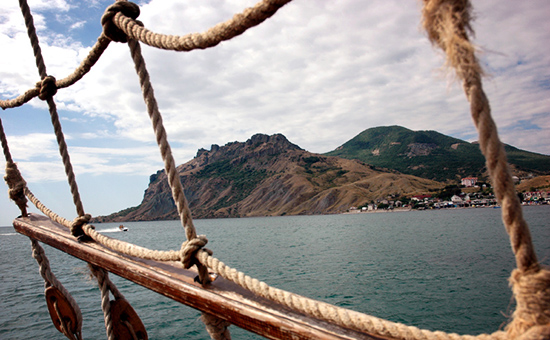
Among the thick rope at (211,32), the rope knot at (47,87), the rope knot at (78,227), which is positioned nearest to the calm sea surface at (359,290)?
the thick rope at (211,32)

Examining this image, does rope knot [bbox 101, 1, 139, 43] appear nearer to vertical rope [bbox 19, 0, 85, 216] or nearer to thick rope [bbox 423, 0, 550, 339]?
vertical rope [bbox 19, 0, 85, 216]

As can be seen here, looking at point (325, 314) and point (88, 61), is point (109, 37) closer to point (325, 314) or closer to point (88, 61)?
point (88, 61)

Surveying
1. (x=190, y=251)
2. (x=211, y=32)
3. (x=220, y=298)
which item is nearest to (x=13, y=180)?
(x=190, y=251)

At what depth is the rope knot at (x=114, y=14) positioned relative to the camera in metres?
2.18

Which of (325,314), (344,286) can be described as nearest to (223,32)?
(325,314)

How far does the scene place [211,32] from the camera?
1562 mm

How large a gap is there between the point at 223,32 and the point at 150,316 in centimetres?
1667

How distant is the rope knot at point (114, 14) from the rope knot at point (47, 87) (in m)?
1.31

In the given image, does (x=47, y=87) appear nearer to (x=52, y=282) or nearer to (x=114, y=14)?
(x=114, y=14)

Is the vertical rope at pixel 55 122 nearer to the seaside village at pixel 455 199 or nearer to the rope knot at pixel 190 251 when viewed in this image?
the rope knot at pixel 190 251

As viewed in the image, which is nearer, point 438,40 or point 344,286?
point 438,40

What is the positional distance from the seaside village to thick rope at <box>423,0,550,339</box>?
5600 inches

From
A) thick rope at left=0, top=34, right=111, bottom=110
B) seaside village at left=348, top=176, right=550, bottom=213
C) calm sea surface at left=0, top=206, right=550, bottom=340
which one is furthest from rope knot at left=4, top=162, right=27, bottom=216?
seaside village at left=348, top=176, right=550, bottom=213

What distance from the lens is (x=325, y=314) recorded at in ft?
4.54
